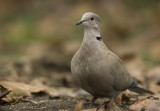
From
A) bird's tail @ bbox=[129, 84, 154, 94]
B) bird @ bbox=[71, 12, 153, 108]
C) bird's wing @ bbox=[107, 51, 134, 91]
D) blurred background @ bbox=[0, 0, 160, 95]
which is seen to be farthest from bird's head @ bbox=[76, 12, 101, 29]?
blurred background @ bbox=[0, 0, 160, 95]

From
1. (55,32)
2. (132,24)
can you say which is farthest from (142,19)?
(55,32)

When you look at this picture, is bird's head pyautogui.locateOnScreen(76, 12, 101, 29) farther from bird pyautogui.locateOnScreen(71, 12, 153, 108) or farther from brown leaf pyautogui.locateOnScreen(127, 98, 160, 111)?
brown leaf pyautogui.locateOnScreen(127, 98, 160, 111)

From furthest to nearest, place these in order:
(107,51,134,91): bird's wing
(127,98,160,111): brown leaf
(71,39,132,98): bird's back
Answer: (107,51,134,91): bird's wing, (71,39,132,98): bird's back, (127,98,160,111): brown leaf

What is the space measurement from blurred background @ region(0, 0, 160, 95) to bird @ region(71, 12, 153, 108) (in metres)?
2.08

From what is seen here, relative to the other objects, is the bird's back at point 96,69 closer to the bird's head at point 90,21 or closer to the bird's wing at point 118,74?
the bird's wing at point 118,74

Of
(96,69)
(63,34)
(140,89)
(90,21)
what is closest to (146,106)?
(96,69)

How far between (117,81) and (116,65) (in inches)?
7.0

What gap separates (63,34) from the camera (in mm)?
14195

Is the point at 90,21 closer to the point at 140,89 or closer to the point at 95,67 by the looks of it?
the point at 95,67

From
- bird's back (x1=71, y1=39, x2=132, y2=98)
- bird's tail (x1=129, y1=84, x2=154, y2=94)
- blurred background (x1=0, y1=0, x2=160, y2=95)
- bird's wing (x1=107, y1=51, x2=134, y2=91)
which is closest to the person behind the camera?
bird's back (x1=71, y1=39, x2=132, y2=98)

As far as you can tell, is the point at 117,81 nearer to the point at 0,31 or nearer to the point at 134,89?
the point at 134,89

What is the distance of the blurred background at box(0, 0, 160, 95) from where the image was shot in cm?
927

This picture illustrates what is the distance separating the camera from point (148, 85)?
24.6 ft

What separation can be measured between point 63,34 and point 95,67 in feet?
29.6
